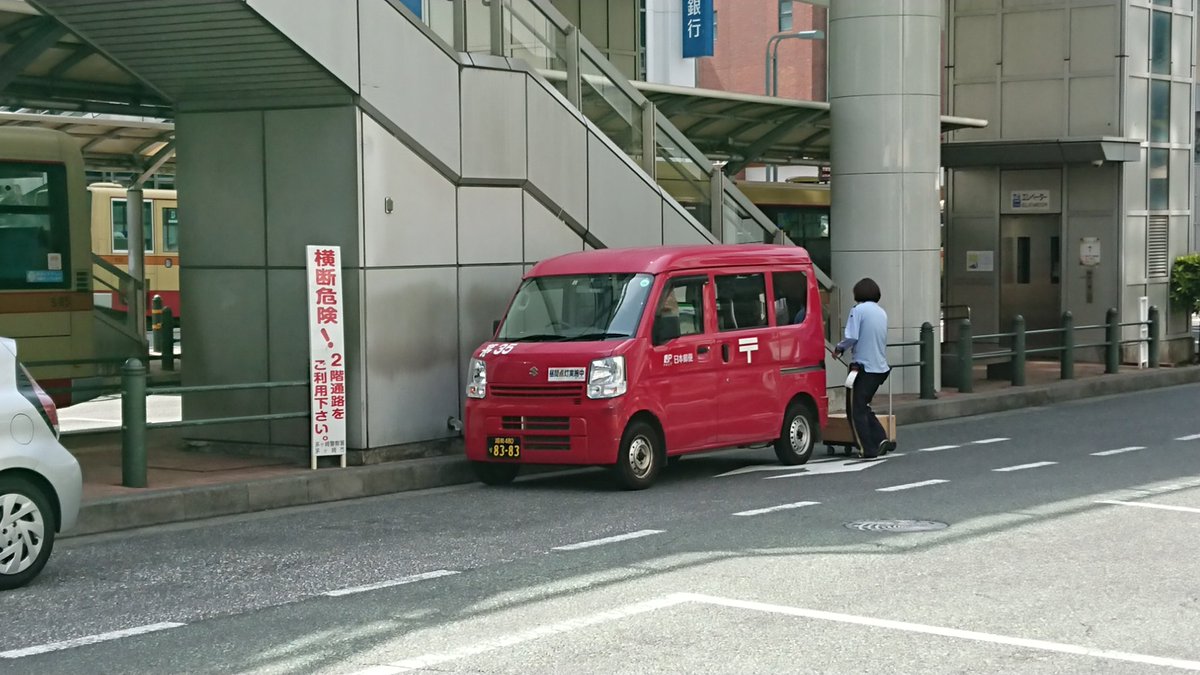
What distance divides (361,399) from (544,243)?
324 centimetres

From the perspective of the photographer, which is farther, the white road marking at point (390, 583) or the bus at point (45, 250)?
the bus at point (45, 250)

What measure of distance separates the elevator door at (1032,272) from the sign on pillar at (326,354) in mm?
17651

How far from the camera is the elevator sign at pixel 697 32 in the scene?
140 ft

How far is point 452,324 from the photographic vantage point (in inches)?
627

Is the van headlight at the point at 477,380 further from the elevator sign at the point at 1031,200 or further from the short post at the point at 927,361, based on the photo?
the elevator sign at the point at 1031,200

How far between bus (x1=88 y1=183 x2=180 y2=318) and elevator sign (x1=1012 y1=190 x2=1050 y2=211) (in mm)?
18322

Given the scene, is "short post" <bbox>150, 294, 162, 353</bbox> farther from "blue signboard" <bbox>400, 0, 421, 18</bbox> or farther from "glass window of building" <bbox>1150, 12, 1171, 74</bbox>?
"glass window of building" <bbox>1150, 12, 1171, 74</bbox>

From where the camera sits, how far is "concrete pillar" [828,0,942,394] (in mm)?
22109

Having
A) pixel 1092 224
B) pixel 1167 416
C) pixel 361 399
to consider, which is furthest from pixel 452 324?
pixel 1092 224

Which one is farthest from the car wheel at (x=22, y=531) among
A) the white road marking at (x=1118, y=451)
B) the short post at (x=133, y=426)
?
→ the white road marking at (x=1118, y=451)

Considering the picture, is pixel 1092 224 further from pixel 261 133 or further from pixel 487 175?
pixel 261 133

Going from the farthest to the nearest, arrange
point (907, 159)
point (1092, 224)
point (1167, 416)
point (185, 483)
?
point (1092, 224) → point (907, 159) → point (1167, 416) → point (185, 483)

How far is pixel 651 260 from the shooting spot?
47.0 ft

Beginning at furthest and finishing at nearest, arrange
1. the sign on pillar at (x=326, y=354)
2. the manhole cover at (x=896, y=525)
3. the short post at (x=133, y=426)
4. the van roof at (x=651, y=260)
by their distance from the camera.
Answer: the van roof at (x=651, y=260), the sign on pillar at (x=326, y=354), the short post at (x=133, y=426), the manhole cover at (x=896, y=525)
